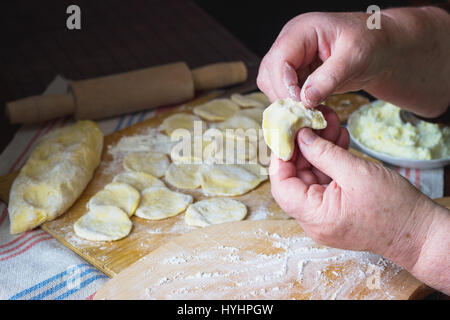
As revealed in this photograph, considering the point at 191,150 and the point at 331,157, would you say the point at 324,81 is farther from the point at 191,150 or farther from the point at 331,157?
the point at 191,150

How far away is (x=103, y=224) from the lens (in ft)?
5.38

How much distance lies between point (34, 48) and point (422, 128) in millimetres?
2053

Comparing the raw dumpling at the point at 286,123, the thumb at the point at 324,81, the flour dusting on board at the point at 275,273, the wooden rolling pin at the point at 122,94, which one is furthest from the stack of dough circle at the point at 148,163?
the thumb at the point at 324,81

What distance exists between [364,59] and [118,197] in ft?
2.95

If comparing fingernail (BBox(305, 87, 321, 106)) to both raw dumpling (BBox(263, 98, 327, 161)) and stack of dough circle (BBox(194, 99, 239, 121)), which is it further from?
stack of dough circle (BBox(194, 99, 239, 121))

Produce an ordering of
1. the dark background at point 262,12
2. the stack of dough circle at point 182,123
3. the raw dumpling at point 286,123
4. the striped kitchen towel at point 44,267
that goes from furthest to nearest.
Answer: the dark background at point 262,12 < the stack of dough circle at point 182,123 < the striped kitchen towel at point 44,267 < the raw dumpling at point 286,123

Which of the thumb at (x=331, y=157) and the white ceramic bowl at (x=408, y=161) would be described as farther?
the white ceramic bowl at (x=408, y=161)

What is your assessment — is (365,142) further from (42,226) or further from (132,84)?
(42,226)

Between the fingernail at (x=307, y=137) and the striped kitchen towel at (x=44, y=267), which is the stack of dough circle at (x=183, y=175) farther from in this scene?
the fingernail at (x=307, y=137)

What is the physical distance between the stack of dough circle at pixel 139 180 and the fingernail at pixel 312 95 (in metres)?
0.74

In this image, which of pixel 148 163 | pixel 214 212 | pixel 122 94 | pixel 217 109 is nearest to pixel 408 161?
pixel 214 212

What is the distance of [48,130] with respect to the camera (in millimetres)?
2234

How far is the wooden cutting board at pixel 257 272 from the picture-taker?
1316mm

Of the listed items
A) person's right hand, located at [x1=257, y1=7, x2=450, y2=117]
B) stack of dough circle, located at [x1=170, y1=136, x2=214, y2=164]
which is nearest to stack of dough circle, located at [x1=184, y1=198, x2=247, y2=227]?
stack of dough circle, located at [x1=170, y1=136, x2=214, y2=164]
